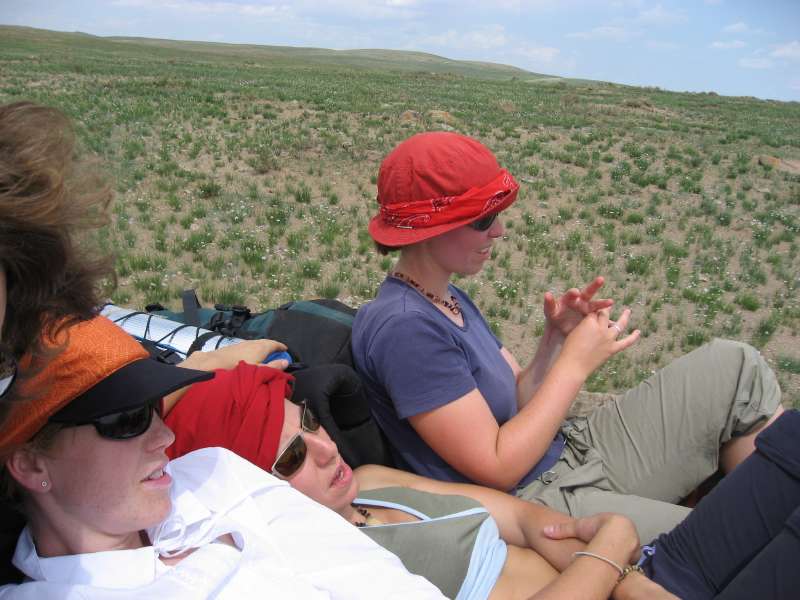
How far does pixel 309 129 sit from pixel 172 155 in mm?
4242

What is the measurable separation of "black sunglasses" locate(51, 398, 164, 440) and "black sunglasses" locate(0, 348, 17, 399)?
0.25 metres

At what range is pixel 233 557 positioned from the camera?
4.67 ft

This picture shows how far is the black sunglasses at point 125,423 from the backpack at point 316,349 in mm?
799

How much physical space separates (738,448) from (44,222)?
2.35m

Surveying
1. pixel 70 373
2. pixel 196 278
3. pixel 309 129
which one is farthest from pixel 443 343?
pixel 309 129

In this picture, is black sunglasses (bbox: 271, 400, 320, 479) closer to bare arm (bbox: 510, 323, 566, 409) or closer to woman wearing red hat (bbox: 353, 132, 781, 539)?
woman wearing red hat (bbox: 353, 132, 781, 539)

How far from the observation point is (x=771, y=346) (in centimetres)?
590

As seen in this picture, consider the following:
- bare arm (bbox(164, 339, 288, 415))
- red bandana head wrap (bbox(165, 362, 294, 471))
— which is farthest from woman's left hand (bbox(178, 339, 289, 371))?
red bandana head wrap (bbox(165, 362, 294, 471))

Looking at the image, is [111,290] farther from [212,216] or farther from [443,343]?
[212,216]

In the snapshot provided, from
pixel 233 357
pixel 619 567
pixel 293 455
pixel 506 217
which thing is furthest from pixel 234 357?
pixel 506 217

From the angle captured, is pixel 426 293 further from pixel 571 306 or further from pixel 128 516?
pixel 128 516

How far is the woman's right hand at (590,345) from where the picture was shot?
7.07 ft

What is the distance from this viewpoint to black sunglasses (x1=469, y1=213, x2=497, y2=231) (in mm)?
2232

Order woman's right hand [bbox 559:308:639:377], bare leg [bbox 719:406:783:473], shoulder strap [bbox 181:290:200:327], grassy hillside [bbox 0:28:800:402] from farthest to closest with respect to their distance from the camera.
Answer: grassy hillside [bbox 0:28:800:402], shoulder strap [bbox 181:290:200:327], bare leg [bbox 719:406:783:473], woman's right hand [bbox 559:308:639:377]
